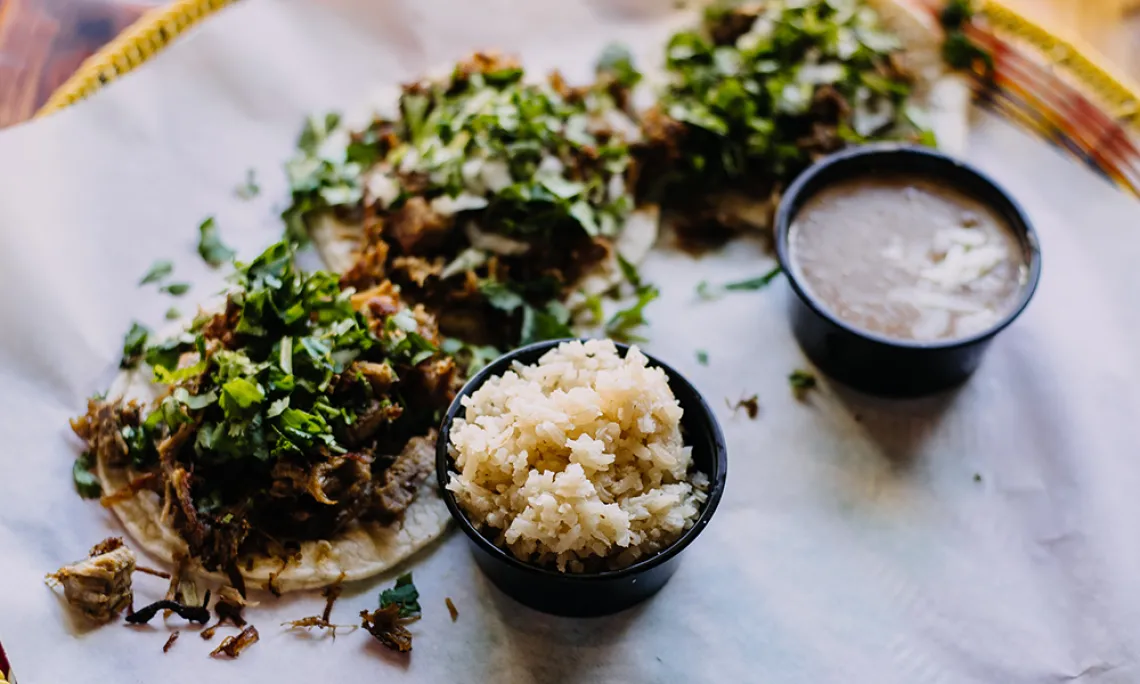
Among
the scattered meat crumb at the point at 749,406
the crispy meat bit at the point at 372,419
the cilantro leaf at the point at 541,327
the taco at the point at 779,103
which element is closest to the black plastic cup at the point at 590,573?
the crispy meat bit at the point at 372,419

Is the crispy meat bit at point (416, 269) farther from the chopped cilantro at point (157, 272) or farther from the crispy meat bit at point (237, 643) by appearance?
the crispy meat bit at point (237, 643)

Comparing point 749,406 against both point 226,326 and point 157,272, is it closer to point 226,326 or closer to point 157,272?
point 226,326

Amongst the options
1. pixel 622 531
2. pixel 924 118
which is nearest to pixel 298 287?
pixel 622 531

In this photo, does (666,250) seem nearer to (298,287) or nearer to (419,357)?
(419,357)

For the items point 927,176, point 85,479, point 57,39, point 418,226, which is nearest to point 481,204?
point 418,226

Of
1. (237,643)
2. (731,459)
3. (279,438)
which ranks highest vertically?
(279,438)

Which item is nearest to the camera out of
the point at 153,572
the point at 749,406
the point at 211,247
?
the point at 153,572

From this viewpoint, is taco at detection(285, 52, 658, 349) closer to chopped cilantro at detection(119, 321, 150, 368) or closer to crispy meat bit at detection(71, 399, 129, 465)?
chopped cilantro at detection(119, 321, 150, 368)
